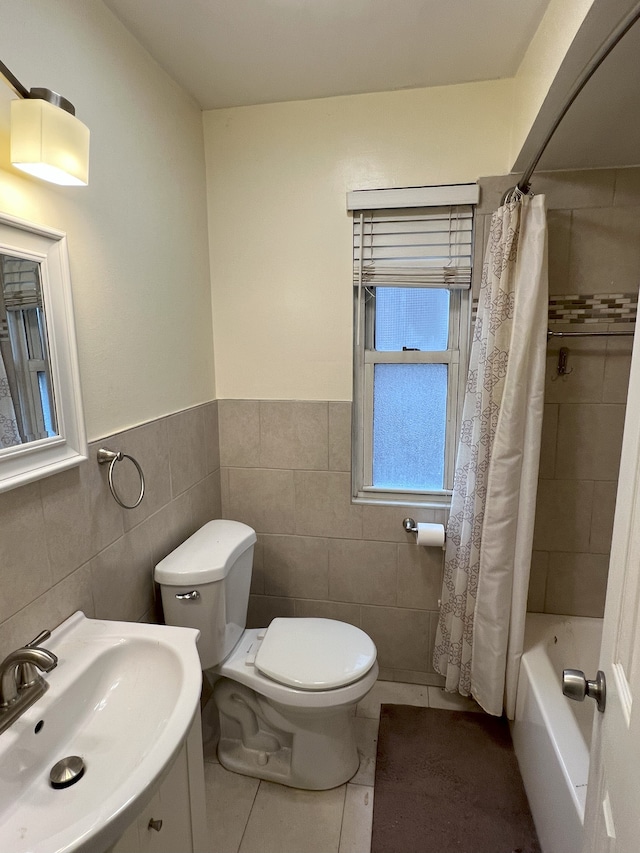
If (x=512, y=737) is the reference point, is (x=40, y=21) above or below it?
above

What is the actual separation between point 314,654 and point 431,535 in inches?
25.5

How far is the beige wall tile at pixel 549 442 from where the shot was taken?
70.9 inches

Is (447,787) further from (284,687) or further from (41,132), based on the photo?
(41,132)

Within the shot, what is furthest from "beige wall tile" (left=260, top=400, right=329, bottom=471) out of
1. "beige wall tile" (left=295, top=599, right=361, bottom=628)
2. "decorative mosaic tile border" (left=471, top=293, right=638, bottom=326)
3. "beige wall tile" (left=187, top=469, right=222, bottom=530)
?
"decorative mosaic tile border" (left=471, top=293, right=638, bottom=326)

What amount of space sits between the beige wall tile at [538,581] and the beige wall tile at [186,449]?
1.41m

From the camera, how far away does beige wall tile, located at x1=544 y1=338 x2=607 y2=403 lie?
5.74 ft

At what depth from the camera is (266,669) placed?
1541mm

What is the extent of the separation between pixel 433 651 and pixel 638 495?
1.59 meters

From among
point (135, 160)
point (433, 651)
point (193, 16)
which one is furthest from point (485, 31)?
point (433, 651)

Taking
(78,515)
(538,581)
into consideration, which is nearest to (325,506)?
(538,581)

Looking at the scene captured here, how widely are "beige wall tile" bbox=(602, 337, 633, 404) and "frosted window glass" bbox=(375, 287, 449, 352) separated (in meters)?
0.60

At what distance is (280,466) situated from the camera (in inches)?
81.3

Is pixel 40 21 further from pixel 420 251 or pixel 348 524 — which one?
pixel 348 524

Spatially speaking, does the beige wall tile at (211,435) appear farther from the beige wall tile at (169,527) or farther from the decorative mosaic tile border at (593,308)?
the decorative mosaic tile border at (593,308)
